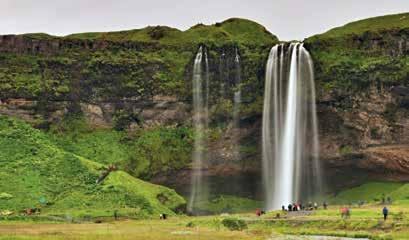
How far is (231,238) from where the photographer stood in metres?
41.5

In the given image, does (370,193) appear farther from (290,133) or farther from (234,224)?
(234,224)

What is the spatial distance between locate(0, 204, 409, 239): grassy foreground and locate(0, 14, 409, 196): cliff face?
19.6 meters

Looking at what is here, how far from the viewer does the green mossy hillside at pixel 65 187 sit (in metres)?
65.4

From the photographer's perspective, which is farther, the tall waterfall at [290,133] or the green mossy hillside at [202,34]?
the green mossy hillside at [202,34]

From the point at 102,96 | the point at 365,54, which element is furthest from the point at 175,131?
the point at 365,54

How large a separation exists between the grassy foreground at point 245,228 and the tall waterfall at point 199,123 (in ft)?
68.6

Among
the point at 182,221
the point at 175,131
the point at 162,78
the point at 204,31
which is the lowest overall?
the point at 182,221

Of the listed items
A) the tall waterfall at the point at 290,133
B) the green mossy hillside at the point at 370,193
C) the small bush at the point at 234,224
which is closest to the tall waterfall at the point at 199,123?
the tall waterfall at the point at 290,133

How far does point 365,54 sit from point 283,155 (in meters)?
14.3

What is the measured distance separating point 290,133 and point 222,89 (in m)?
10.9

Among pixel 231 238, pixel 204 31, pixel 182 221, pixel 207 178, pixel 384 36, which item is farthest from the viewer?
pixel 204 31

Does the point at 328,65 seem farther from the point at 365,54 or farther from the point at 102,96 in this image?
the point at 102,96

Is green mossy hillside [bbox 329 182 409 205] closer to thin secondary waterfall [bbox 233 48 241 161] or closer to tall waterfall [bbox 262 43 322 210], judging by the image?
tall waterfall [bbox 262 43 322 210]

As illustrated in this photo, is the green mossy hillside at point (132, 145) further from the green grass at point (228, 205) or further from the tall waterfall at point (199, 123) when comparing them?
the green grass at point (228, 205)
